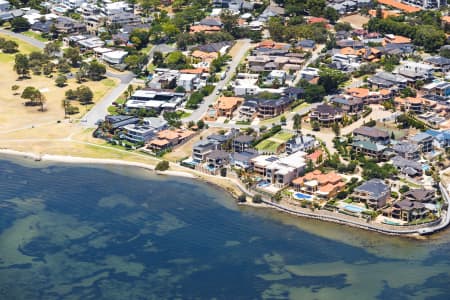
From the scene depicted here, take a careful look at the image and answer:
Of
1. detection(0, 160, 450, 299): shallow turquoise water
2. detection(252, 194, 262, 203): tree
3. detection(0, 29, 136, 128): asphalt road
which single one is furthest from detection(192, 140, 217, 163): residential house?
detection(0, 29, 136, 128): asphalt road

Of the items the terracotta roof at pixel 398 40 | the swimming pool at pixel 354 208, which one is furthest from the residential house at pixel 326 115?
the terracotta roof at pixel 398 40

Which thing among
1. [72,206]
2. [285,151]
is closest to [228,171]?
[285,151]

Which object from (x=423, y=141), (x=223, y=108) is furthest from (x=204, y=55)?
(x=423, y=141)

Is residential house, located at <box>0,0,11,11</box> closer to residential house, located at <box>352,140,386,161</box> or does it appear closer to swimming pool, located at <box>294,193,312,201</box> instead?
residential house, located at <box>352,140,386,161</box>

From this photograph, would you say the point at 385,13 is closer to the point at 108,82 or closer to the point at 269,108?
the point at 269,108

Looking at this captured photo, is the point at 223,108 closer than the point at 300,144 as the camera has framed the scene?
No

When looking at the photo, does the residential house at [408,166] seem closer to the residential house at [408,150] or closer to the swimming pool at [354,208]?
the residential house at [408,150]

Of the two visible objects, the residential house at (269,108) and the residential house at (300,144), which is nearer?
the residential house at (300,144)
